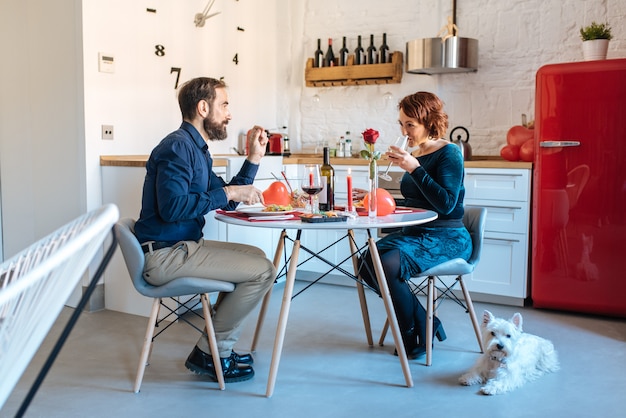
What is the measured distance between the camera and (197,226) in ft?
8.95

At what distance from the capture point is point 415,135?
10.2 ft

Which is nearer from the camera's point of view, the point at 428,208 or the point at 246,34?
the point at 428,208

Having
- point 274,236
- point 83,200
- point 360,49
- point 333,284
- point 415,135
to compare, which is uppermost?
point 360,49

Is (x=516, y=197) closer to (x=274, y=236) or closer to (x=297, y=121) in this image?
(x=274, y=236)

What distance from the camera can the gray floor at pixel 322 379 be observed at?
7.81 feet

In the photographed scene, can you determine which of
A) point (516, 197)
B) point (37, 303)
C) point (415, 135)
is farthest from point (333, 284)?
point (37, 303)

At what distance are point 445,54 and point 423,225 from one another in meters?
1.79

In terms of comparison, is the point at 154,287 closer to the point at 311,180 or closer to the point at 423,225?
the point at 311,180

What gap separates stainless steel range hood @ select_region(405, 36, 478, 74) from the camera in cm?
438

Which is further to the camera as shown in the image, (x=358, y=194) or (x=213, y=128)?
(x=358, y=194)

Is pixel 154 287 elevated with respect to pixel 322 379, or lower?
elevated

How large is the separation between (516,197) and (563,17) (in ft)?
4.55

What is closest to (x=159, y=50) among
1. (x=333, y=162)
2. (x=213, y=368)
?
(x=333, y=162)

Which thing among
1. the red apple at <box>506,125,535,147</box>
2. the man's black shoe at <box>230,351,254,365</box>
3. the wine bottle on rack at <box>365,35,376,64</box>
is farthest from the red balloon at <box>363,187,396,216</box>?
the wine bottle on rack at <box>365,35,376,64</box>
